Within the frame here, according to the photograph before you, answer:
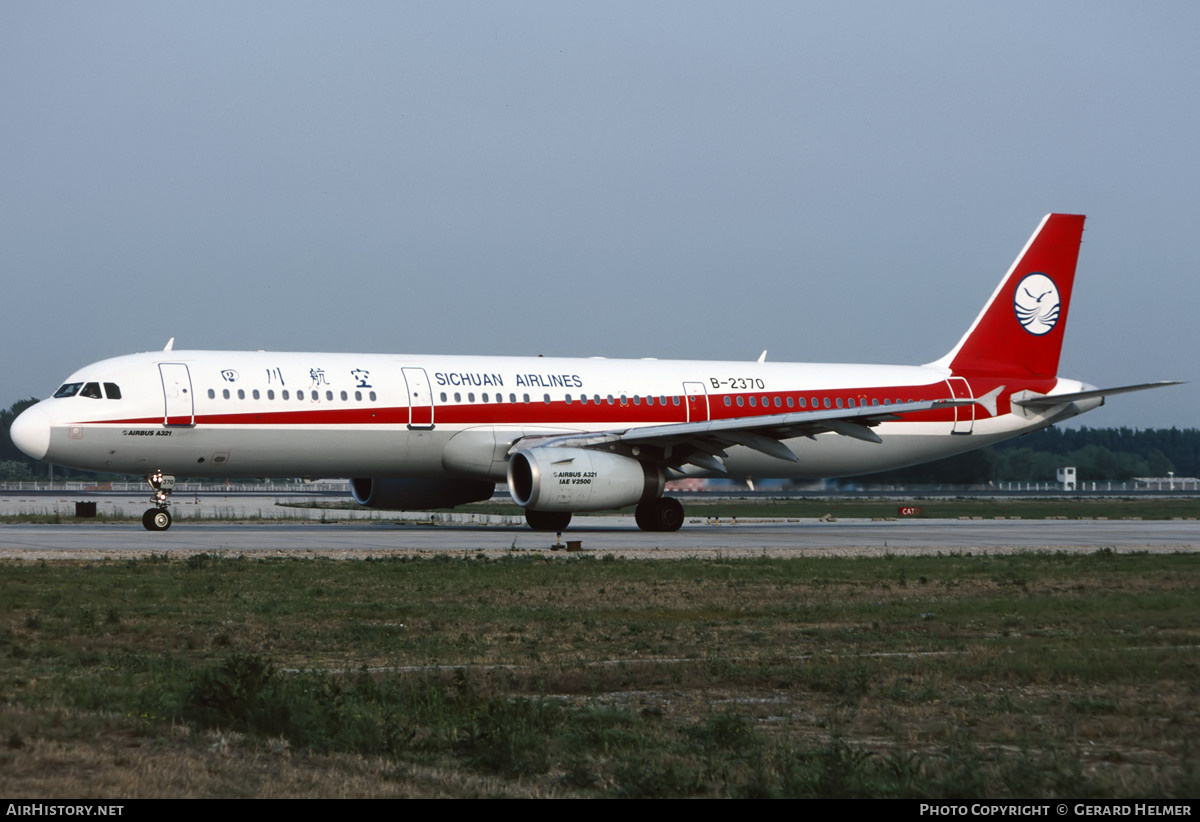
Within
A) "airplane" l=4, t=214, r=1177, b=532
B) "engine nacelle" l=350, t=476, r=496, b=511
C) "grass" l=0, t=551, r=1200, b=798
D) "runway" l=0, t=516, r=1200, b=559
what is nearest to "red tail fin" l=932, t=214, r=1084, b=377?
"airplane" l=4, t=214, r=1177, b=532

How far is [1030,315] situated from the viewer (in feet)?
127

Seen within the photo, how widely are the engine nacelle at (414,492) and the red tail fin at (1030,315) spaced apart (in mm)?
13872

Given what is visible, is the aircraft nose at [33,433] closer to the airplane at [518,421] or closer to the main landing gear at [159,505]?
the airplane at [518,421]

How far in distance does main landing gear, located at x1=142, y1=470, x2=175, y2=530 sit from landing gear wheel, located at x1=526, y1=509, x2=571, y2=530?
8.14 metres

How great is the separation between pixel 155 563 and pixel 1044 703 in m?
14.6

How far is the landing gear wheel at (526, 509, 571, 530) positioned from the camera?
107ft

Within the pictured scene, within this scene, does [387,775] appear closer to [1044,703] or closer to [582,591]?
[1044,703]

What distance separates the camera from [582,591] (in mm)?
16641

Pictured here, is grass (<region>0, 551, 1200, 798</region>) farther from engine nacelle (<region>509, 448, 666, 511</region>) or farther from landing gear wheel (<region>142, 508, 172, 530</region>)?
landing gear wheel (<region>142, 508, 172, 530</region>)

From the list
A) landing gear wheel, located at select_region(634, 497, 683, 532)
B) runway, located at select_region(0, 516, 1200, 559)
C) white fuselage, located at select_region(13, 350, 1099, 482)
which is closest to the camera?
Result: runway, located at select_region(0, 516, 1200, 559)

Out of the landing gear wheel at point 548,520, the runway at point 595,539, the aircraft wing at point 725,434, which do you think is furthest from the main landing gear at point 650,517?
the aircraft wing at point 725,434

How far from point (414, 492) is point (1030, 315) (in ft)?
58.9
